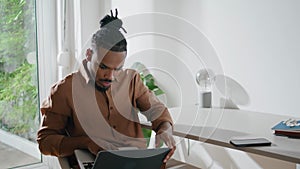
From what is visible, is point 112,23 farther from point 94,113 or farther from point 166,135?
point 166,135

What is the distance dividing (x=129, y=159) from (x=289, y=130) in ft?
2.09

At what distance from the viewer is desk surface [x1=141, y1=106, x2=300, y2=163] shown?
1.27m

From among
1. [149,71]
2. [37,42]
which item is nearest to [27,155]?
[37,42]

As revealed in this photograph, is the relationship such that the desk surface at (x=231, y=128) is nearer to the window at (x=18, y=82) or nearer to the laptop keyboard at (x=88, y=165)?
the laptop keyboard at (x=88, y=165)

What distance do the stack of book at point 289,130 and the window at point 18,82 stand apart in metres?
2.05

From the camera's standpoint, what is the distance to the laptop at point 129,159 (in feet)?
3.89

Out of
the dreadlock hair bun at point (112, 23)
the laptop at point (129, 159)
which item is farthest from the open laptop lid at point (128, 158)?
the dreadlock hair bun at point (112, 23)

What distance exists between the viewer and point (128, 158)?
1.21m

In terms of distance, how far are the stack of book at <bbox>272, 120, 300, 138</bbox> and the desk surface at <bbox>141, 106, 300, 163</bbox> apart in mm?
27

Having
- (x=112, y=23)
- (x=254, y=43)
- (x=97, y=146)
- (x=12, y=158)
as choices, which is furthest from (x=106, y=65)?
(x=12, y=158)

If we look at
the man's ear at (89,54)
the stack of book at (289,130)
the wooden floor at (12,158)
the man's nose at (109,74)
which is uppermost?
the man's ear at (89,54)

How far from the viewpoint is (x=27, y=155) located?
9.84 feet

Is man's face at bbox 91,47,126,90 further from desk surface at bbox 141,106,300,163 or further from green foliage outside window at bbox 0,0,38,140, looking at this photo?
green foliage outside window at bbox 0,0,38,140

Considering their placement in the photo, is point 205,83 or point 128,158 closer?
point 128,158
